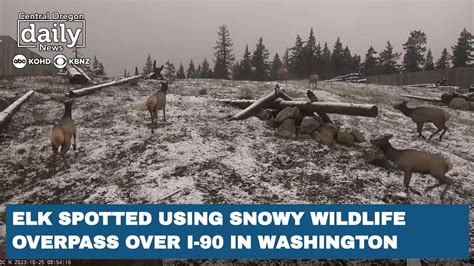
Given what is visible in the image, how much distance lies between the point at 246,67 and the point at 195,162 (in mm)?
43566

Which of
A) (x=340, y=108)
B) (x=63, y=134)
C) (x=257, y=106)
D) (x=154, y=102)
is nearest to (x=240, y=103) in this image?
(x=257, y=106)

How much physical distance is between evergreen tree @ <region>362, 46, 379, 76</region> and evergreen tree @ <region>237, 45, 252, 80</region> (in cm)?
1741

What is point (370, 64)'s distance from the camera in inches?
1966

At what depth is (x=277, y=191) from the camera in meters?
5.62

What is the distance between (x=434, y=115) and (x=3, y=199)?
943 cm

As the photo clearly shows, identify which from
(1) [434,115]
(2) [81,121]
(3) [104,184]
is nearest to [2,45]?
(2) [81,121]

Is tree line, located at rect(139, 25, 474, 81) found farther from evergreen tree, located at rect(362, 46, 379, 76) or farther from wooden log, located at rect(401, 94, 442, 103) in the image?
wooden log, located at rect(401, 94, 442, 103)

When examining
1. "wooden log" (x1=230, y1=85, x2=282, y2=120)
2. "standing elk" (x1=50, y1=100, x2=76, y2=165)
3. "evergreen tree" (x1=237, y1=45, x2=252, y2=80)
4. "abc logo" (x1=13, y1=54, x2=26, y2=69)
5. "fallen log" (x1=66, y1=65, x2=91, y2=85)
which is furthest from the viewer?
"evergreen tree" (x1=237, y1=45, x2=252, y2=80)

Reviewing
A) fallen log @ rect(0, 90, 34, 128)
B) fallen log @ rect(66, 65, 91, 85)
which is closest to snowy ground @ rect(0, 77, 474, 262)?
fallen log @ rect(0, 90, 34, 128)

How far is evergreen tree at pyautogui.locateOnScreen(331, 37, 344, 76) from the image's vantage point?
160ft

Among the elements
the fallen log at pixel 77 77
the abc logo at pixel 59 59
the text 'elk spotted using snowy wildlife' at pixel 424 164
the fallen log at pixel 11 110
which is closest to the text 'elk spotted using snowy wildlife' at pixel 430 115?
the text 'elk spotted using snowy wildlife' at pixel 424 164

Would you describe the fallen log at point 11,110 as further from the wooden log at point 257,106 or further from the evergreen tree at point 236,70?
the evergreen tree at point 236,70

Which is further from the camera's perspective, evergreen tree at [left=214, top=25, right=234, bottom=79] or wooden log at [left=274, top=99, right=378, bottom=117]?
evergreen tree at [left=214, top=25, right=234, bottom=79]

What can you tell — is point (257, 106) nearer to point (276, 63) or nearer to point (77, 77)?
point (77, 77)
